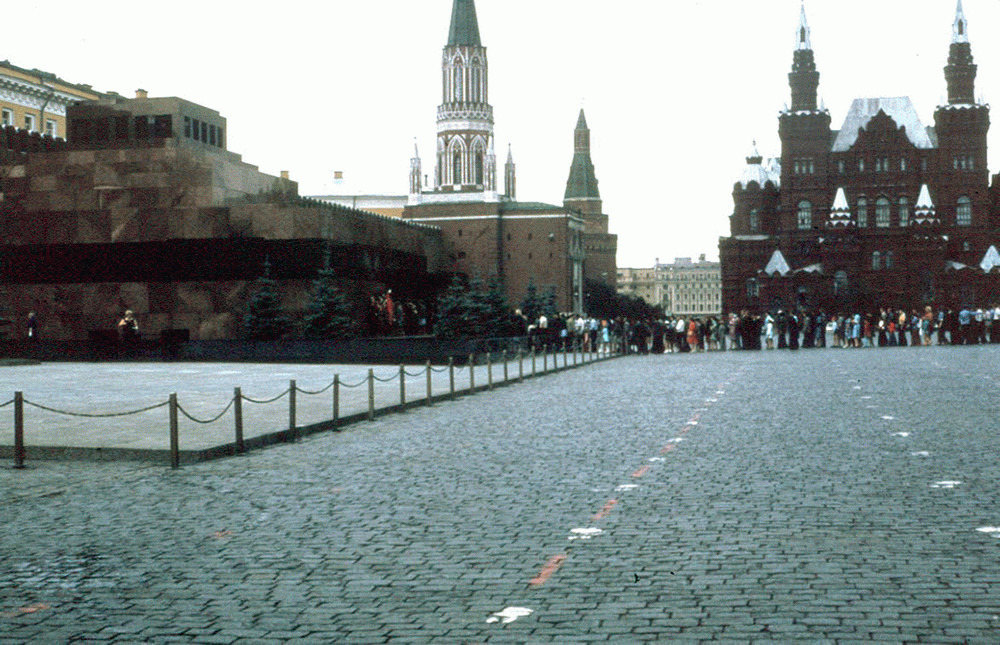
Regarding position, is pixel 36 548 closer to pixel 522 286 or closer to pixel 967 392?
pixel 967 392

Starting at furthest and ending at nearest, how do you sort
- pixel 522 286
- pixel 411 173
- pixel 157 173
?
pixel 411 173 < pixel 522 286 < pixel 157 173

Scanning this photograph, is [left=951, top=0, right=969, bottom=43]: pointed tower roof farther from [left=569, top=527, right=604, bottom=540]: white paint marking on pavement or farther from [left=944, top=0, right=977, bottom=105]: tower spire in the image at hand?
[left=569, top=527, right=604, bottom=540]: white paint marking on pavement

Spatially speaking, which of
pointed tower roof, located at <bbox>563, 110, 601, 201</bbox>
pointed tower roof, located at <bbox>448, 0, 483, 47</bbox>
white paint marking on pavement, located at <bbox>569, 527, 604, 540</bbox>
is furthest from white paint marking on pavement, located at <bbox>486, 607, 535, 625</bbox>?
pointed tower roof, located at <bbox>563, 110, 601, 201</bbox>

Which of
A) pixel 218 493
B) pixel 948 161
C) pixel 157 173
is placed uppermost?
pixel 948 161

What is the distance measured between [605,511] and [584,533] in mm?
947

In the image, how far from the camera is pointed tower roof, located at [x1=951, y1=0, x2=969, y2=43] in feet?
365

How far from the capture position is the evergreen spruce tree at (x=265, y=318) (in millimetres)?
40594

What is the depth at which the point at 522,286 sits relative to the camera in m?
119

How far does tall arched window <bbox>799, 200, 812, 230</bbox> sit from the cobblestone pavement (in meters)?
103

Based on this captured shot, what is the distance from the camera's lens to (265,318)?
4072 cm

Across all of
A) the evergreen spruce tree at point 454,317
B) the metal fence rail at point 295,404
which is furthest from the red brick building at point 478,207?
the metal fence rail at point 295,404

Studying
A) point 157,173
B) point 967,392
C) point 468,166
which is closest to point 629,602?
point 967,392

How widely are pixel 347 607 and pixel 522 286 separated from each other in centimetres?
11330

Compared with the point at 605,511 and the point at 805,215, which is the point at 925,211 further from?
the point at 605,511
